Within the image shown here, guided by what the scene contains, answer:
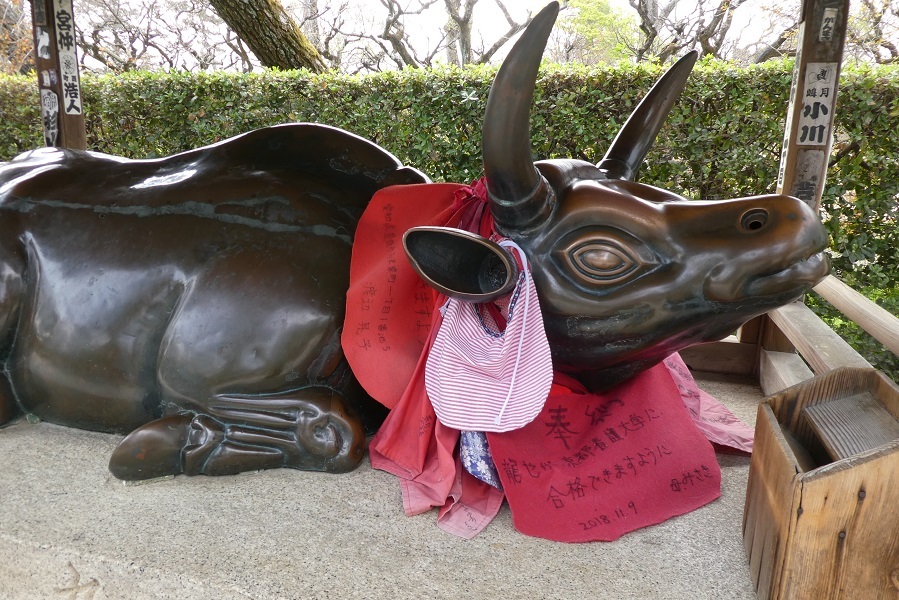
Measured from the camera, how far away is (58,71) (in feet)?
13.7

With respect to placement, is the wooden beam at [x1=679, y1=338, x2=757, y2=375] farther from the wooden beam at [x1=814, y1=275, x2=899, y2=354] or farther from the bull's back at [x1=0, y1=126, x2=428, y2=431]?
the bull's back at [x1=0, y1=126, x2=428, y2=431]

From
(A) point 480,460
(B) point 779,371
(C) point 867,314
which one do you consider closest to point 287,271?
(A) point 480,460

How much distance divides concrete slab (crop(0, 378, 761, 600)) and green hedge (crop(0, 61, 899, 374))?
381cm

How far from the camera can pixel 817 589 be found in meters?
1.28

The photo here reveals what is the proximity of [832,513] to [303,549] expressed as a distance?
117 centimetres

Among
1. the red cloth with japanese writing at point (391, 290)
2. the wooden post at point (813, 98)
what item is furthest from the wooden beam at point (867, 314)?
the red cloth with japanese writing at point (391, 290)

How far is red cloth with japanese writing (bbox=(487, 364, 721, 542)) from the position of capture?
1.75m

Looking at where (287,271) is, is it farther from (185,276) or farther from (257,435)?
(257,435)

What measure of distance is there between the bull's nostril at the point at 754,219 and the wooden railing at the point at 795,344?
62 cm

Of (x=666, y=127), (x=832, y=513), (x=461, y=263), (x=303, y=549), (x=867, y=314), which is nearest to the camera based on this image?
(x=832, y=513)

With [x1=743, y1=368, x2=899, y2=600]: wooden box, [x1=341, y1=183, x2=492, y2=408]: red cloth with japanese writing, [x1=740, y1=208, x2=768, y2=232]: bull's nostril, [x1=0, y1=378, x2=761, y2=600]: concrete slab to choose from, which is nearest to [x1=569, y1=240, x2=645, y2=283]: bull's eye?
[x1=740, y1=208, x2=768, y2=232]: bull's nostril

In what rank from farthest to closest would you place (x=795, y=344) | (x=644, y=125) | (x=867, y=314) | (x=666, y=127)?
(x=666, y=127)
(x=795, y=344)
(x=867, y=314)
(x=644, y=125)

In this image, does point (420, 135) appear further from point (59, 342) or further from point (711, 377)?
point (59, 342)

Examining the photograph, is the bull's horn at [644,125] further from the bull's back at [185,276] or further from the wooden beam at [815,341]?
Answer: the wooden beam at [815,341]
